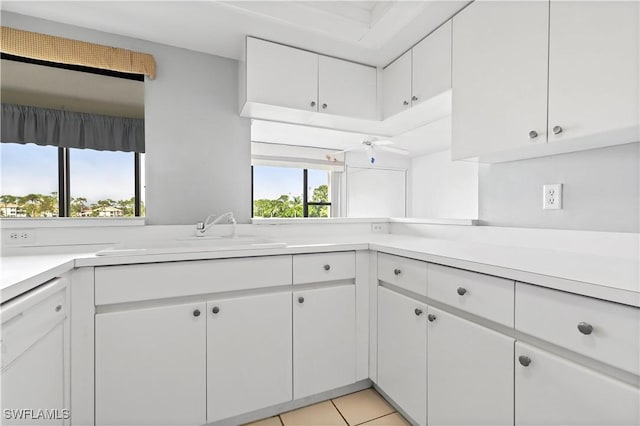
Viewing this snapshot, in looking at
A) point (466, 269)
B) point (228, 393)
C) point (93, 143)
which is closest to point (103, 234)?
point (93, 143)

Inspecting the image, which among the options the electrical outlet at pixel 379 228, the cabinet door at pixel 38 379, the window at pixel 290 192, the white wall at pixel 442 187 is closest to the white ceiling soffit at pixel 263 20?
the electrical outlet at pixel 379 228

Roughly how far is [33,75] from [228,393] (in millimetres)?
1999

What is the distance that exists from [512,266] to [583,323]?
9.4 inches

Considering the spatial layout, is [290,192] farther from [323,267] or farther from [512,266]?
[512,266]

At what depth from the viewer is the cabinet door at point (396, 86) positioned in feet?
6.48

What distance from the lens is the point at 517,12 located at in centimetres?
129

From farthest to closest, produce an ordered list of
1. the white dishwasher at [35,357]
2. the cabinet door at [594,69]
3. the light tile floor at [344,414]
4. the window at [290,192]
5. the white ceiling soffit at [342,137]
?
the window at [290,192], the white ceiling soffit at [342,137], the light tile floor at [344,414], the cabinet door at [594,69], the white dishwasher at [35,357]

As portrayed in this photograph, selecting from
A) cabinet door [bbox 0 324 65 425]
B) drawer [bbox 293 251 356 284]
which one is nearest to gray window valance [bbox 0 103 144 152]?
cabinet door [bbox 0 324 65 425]

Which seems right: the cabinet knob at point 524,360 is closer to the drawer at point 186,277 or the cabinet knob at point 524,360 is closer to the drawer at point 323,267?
the drawer at point 323,267

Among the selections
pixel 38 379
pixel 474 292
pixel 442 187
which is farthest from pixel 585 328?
pixel 442 187

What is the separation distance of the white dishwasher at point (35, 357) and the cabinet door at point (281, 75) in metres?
1.39

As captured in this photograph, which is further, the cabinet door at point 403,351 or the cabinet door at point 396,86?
the cabinet door at point 396,86

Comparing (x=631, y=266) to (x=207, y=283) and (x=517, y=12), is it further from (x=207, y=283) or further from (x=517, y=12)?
(x=207, y=283)

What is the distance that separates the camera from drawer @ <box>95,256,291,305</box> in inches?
49.6
